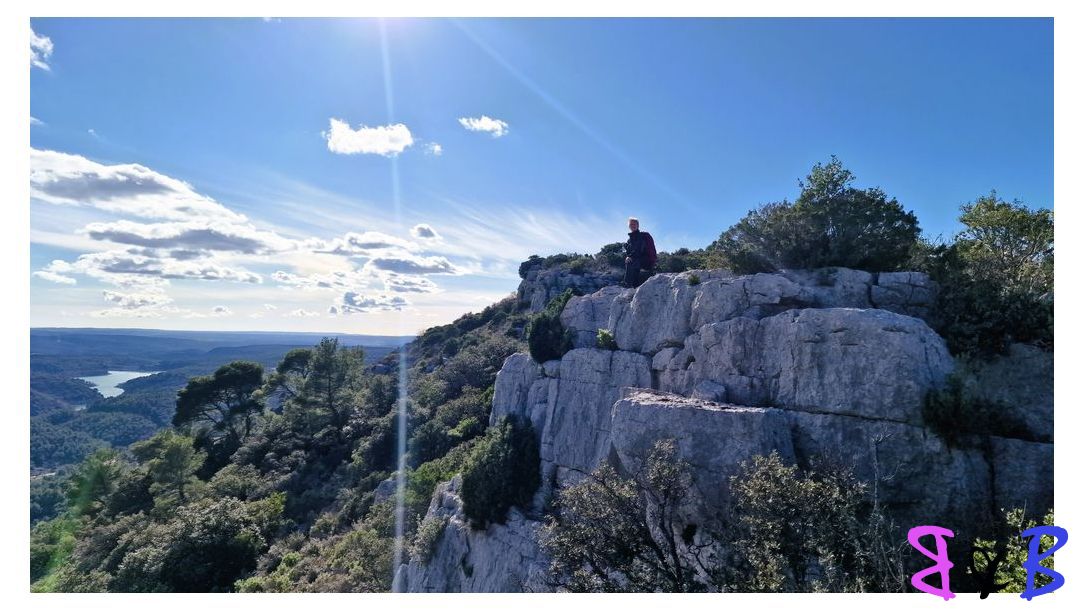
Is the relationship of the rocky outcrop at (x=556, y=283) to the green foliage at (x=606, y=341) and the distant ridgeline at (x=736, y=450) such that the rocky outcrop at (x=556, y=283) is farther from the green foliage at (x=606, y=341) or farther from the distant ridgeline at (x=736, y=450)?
the green foliage at (x=606, y=341)

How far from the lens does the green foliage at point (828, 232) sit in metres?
16.3

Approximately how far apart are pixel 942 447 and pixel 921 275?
6.39 m

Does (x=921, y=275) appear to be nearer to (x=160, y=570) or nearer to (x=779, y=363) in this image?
(x=779, y=363)

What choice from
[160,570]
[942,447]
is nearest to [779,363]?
[942,447]

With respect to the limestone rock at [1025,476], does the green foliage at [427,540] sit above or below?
below

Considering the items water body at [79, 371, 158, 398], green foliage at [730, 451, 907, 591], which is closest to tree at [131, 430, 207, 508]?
green foliage at [730, 451, 907, 591]

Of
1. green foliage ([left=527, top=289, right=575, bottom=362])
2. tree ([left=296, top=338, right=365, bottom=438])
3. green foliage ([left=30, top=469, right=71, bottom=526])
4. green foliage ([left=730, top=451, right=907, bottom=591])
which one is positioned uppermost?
green foliage ([left=527, top=289, right=575, bottom=362])

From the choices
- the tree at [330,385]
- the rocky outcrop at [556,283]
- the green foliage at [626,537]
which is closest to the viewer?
the green foliage at [626,537]

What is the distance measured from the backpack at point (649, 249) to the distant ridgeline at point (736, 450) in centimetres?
200

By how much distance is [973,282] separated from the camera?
1379 cm

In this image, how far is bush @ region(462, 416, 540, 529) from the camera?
18234 mm

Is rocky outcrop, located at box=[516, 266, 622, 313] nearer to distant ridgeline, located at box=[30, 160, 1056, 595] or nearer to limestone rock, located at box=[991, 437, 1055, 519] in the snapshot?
distant ridgeline, located at box=[30, 160, 1056, 595]

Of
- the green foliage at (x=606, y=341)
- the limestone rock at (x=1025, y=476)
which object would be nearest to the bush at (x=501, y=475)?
the green foliage at (x=606, y=341)

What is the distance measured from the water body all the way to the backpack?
445 feet
